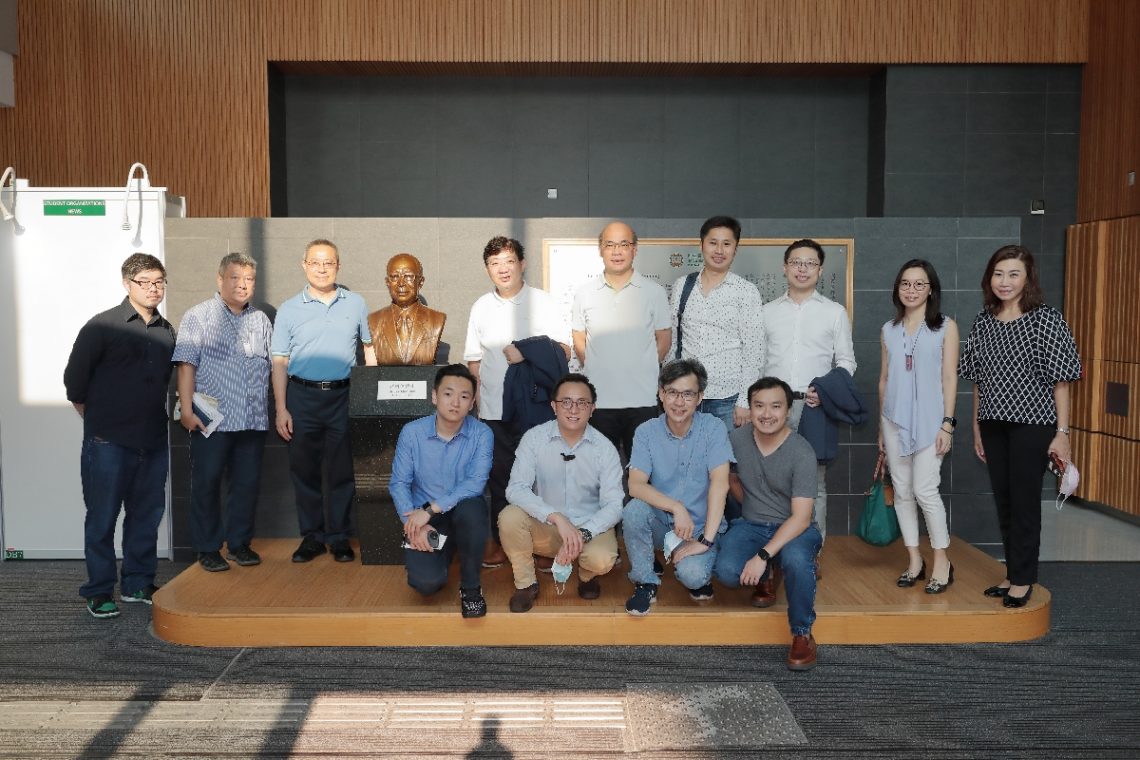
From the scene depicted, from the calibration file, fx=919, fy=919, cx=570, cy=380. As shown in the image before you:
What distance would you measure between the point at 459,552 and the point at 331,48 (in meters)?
4.64

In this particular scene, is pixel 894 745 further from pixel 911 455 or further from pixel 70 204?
pixel 70 204

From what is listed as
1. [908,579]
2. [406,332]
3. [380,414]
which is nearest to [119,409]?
[380,414]

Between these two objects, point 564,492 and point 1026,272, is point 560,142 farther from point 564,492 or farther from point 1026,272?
point 1026,272

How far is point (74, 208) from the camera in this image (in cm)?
489

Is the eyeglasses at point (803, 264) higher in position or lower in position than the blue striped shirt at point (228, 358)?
higher

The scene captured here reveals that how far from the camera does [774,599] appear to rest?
12.3ft

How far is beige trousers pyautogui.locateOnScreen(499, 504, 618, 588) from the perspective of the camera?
3738mm

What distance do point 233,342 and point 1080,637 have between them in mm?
3960

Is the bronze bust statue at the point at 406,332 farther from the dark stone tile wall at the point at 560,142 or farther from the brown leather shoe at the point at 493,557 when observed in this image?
the dark stone tile wall at the point at 560,142

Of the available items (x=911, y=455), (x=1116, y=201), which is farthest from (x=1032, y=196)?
(x=911, y=455)

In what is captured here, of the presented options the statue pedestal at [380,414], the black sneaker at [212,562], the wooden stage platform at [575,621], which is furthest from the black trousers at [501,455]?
the black sneaker at [212,562]

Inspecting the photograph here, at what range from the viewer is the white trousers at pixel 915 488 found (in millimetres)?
3906

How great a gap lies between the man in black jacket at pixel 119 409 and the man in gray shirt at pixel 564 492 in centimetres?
170

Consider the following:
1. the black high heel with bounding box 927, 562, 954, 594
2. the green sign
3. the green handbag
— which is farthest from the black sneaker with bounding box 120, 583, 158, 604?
the black high heel with bounding box 927, 562, 954, 594
